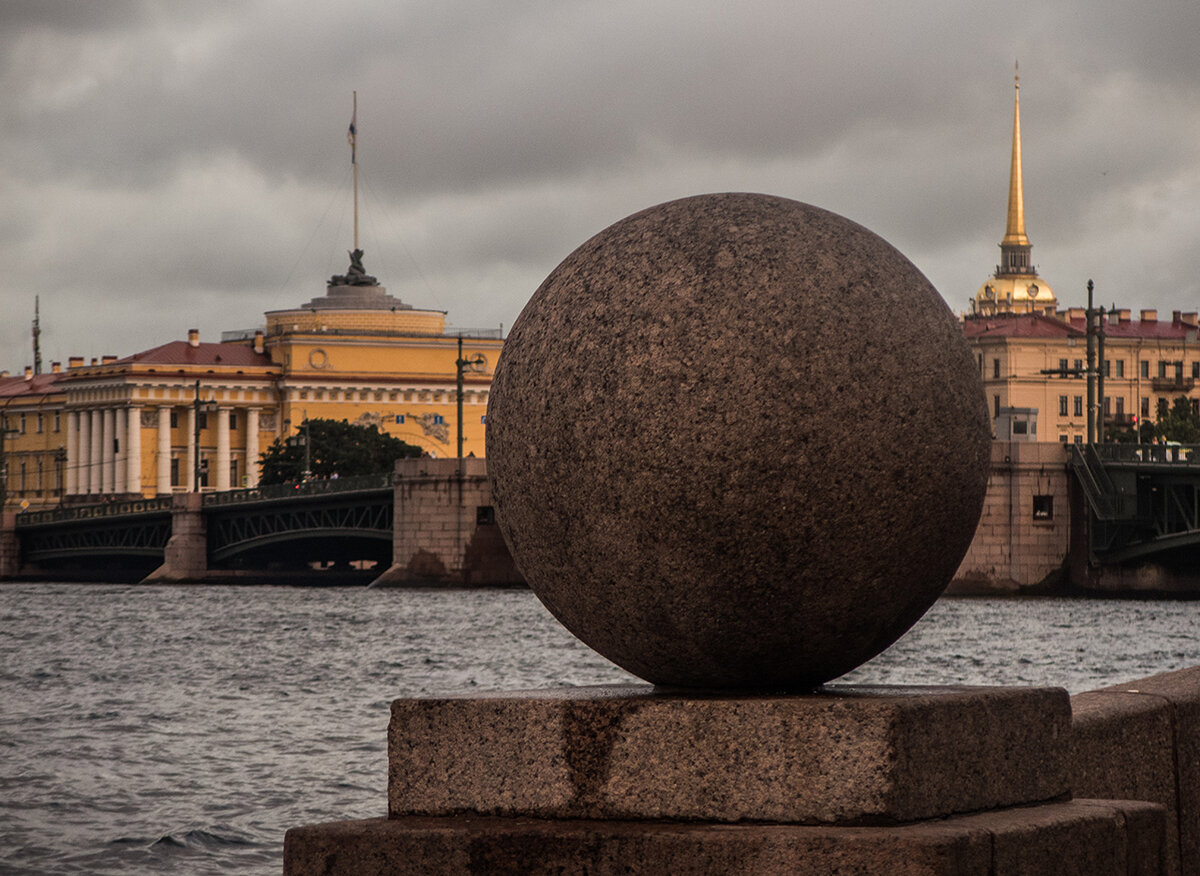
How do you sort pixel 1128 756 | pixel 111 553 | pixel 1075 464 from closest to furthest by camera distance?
pixel 1128 756 → pixel 1075 464 → pixel 111 553

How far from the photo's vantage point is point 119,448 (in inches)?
3474

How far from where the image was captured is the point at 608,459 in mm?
4418

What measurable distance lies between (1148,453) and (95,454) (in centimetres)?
5623

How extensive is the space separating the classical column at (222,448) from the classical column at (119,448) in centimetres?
400

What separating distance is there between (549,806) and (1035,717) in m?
1.10

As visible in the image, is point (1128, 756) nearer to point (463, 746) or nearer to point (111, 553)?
point (463, 746)

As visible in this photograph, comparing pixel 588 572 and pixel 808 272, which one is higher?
pixel 808 272

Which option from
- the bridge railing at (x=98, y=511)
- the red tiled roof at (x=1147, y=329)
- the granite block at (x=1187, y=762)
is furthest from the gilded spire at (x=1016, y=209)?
the granite block at (x=1187, y=762)

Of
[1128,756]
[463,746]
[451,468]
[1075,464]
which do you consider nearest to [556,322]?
[463,746]

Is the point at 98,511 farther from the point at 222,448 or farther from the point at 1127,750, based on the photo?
the point at 1127,750

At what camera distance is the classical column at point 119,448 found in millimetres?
87625

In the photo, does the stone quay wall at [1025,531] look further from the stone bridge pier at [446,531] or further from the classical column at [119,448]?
the classical column at [119,448]

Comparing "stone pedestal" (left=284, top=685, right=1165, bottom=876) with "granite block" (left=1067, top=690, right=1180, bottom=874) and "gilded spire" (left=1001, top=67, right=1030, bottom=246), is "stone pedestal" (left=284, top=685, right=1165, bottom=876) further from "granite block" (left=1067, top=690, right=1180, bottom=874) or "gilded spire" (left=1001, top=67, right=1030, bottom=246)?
"gilded spire" (left=1001, top=67, right=1030, bottom=246)

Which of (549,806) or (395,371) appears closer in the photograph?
(549,806)
